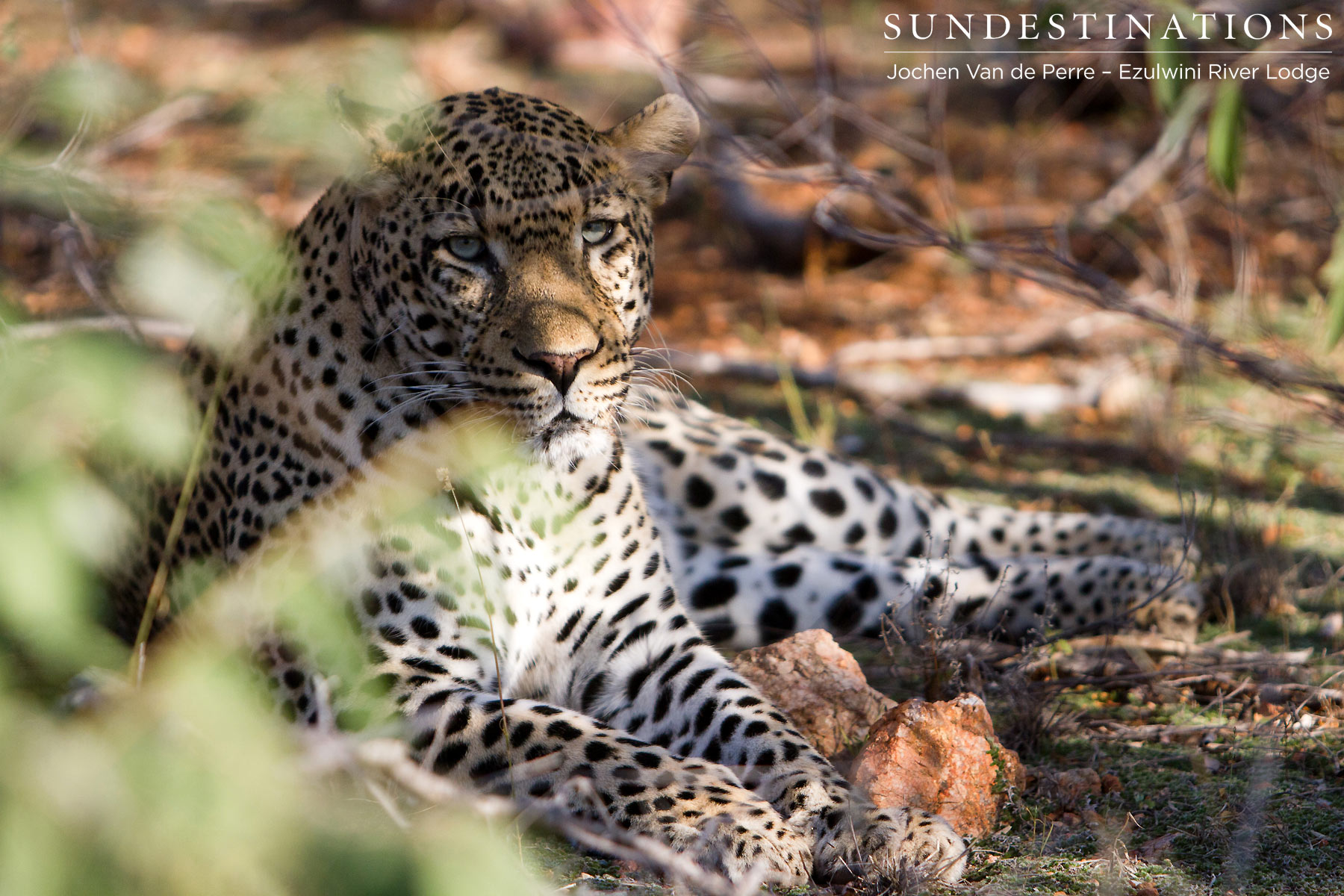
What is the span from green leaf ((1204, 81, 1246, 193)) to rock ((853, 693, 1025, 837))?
5.32 ft

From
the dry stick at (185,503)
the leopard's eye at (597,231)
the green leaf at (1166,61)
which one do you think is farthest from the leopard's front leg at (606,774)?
the green leaf at (1166,61)

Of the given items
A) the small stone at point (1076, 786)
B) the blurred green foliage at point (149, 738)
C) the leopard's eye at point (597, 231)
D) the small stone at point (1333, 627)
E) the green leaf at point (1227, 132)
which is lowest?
the small stone at point (1333, 627)

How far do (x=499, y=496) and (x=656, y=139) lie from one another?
1.18 meters

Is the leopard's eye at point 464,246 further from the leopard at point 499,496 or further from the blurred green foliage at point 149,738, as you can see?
the blurred green foliage at point 149,738

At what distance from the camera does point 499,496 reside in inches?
143

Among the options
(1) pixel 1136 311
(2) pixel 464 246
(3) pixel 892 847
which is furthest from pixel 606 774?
(1) pixel 1136 311

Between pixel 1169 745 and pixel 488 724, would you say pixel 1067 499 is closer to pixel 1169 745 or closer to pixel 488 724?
pixel 1169 745

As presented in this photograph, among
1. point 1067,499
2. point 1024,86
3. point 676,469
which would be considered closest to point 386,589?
point 676,469

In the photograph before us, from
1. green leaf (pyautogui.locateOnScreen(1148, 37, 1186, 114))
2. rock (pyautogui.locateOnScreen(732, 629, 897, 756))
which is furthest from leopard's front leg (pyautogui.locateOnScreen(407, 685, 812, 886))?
green leaf (pyautogui.locateOnScreen(1148, 37, 1186, 114))

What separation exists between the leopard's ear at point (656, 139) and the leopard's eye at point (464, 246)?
22.6 inches

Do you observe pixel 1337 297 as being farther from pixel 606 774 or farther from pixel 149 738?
pixel 149 738

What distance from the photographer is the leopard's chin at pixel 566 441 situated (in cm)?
334

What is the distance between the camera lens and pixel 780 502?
16.9 ft

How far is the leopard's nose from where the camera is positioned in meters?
3.21
